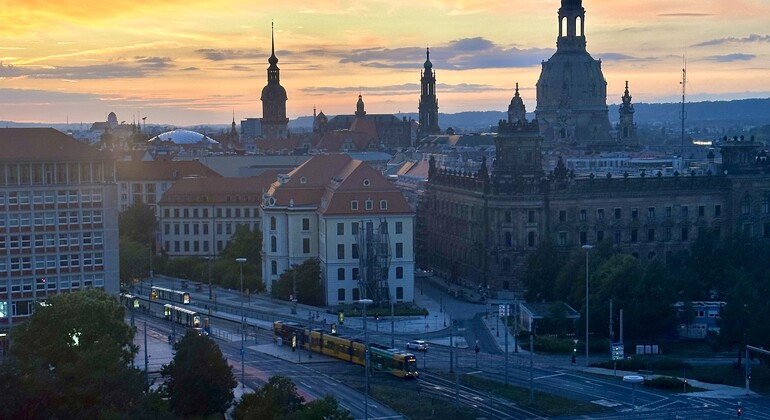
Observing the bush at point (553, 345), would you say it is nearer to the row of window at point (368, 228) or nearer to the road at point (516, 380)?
the road at point (516, 380)

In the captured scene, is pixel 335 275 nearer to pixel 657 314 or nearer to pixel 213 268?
pixel 213 268

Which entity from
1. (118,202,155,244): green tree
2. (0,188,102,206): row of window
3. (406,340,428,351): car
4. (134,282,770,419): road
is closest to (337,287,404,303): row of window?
(134,282,770,419): road

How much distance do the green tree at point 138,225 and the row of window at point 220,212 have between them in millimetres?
3675

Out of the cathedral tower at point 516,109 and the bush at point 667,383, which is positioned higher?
the cathedral tower at point 516,109

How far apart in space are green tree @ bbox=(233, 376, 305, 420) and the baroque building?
2410 inches

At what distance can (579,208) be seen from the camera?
404 ft

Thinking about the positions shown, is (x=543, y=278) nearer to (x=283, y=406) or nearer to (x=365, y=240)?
(x=365, y=240)

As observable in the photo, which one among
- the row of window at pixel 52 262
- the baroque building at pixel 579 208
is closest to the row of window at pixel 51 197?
the row of window at pixel 52 262

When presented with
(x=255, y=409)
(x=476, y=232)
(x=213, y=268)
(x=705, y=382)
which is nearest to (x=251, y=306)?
(x=213, y=268)

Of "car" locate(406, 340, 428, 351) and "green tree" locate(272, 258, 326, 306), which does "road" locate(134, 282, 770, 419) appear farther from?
"green tree" locate(272, 258, 326, 306)

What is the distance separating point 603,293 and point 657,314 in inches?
175

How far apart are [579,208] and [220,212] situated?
142 feet

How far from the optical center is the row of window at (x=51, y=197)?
296 ft

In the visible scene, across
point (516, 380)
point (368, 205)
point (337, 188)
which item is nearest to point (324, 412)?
point (516, 380)
